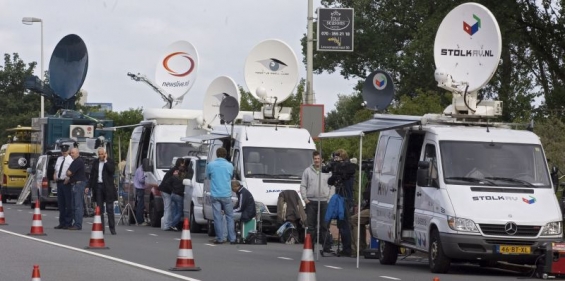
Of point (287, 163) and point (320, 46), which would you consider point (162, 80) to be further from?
point (287, 163)

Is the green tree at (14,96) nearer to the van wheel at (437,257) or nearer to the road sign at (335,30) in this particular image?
the road sign at (335,30)

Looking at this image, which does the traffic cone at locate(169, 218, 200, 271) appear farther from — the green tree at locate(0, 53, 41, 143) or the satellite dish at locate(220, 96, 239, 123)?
the green tree at locate(0, 53, 41, 143)

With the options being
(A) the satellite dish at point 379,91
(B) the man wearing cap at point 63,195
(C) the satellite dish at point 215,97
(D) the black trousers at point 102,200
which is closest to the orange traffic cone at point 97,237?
(D) the black trousers at point 102,200

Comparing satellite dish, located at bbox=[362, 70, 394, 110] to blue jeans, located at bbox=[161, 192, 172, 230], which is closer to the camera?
satellite dish, located at bbox=[362, 70, 394, 110]

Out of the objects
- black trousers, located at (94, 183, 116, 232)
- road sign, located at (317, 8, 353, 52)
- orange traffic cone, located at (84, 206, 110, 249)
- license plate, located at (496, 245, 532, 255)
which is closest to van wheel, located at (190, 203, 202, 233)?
black trousers, located at (94, 183, 116, 232)

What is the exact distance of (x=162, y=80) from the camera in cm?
3772

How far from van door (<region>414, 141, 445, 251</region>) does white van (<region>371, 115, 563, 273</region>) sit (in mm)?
14

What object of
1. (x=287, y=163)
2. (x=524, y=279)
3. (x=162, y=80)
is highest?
(x=162, y=80)

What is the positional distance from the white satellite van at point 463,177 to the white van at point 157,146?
1269cm

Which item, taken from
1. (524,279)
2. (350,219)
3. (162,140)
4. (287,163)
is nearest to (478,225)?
(524,279)

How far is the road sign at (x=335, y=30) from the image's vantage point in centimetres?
3112

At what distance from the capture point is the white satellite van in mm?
18188

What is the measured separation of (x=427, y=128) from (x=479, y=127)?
86cm

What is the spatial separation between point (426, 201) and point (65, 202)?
11732 millimetres
